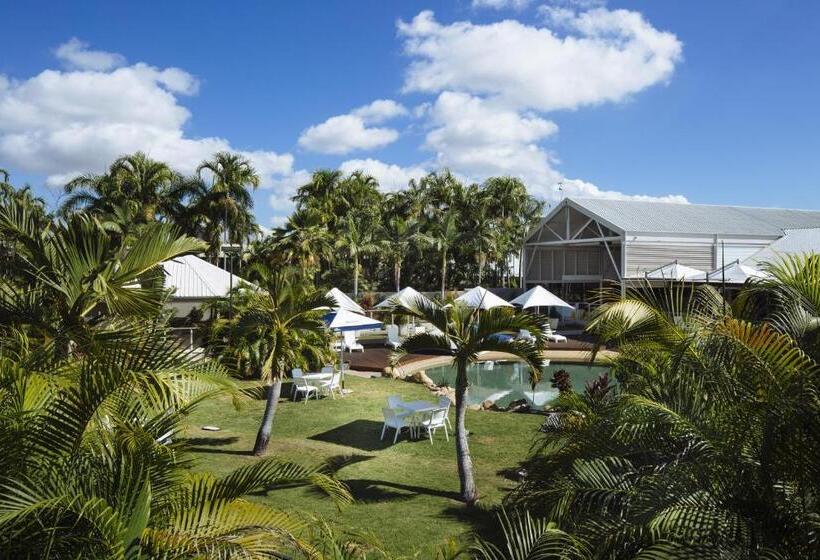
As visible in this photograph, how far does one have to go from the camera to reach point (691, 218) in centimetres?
3503

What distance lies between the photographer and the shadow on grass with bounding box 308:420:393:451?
36.1 feet

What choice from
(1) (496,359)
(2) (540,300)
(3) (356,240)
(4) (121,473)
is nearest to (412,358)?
(1) (496,359)

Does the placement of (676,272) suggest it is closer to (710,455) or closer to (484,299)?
(484,299)

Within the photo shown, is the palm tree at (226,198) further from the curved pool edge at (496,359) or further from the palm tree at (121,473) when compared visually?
the palm tree at (121,473)

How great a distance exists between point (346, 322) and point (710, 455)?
12.0 metres

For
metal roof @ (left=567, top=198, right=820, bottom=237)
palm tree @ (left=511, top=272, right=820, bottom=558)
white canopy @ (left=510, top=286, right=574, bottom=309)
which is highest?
metal roof @ (left=567, top=198, right=820, bottom=237)

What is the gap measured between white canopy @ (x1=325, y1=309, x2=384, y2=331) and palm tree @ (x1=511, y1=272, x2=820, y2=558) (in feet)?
33.3

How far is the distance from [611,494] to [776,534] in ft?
3.57

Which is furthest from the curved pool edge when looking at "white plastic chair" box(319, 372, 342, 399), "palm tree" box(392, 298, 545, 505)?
"palm tree" box(392, 298, 545, 505)

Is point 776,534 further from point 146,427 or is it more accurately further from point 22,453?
point 22,453

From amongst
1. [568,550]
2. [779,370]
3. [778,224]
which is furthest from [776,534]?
[778,224]

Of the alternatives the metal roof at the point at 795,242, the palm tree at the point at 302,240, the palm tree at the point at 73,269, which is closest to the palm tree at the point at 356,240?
the palm tree at the point at 302,240

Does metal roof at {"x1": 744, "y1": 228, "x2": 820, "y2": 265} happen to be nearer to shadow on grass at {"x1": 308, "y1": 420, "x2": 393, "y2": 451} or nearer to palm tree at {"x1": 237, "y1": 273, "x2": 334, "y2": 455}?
shadow on grass at {"x1": 308, "y1": 420, "x2": 393, "y2": 451}

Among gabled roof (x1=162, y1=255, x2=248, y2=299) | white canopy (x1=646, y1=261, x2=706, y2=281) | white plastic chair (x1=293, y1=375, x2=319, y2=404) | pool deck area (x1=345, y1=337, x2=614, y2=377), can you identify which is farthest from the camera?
white canopy (x1=646, y1=261, x2=706, y2=281)
